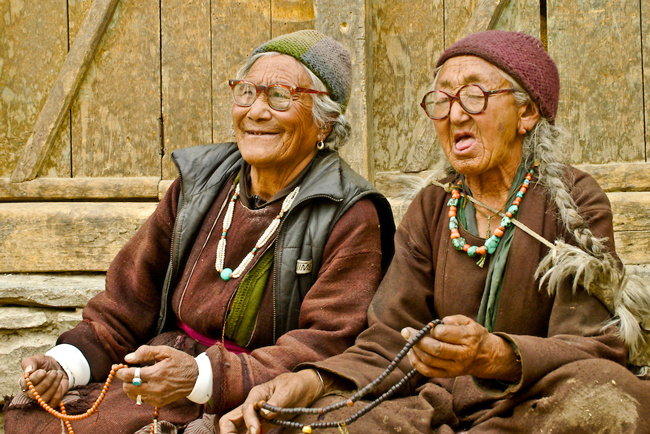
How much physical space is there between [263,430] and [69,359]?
3.24ft

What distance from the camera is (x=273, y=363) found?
2.30m

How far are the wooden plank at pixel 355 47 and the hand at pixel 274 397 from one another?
5.01ft

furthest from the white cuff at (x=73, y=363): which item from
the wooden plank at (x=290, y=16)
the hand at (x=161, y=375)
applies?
the wooden plank at (x=290, y=16)

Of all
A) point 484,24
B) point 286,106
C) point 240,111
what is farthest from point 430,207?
point 484,24

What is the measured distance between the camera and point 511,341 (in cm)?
194

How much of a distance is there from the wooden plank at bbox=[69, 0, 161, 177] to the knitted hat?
114 cm

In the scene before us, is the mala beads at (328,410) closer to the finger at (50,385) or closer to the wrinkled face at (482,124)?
the wrinkled face at (482,124)

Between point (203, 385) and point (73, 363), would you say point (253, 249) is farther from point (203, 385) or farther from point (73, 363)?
point (73, 363)

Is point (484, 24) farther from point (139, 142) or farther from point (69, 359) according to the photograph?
point (69, 359)

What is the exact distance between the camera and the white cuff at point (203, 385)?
2201mm

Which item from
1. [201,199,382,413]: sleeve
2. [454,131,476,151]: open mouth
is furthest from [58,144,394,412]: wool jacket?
[454,131,476,151]: open mouth

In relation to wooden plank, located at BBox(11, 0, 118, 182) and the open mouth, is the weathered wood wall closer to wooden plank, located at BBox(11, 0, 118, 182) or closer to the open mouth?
wooden plank, located at BBox(11, 0, 118, 182)

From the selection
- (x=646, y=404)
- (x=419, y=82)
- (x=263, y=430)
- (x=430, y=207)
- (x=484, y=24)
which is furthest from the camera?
(x=419, y=82)

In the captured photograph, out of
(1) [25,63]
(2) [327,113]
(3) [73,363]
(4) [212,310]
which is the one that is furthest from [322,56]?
(1) [25,63]
